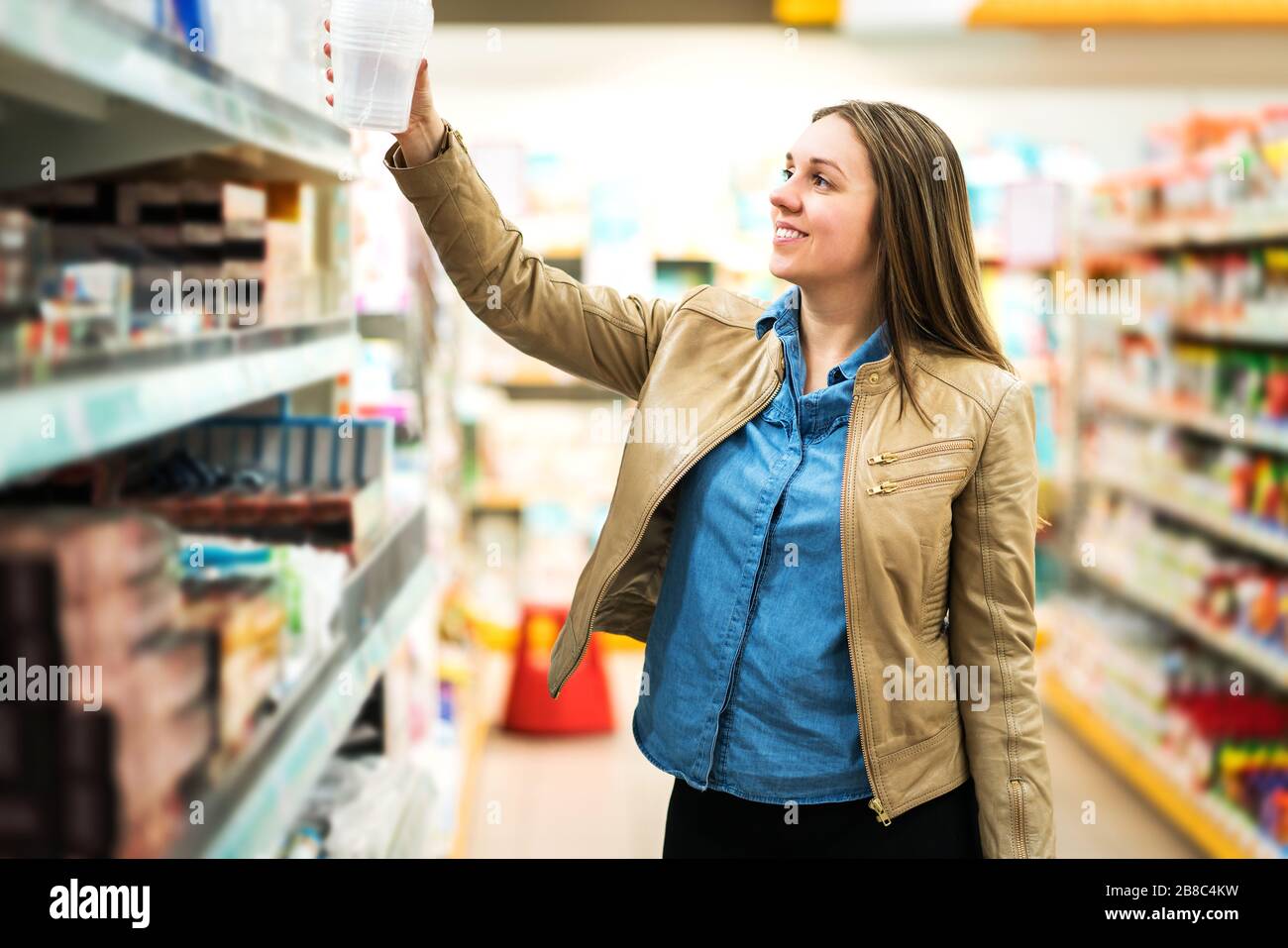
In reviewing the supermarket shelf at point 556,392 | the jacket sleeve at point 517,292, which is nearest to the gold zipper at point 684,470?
the jacket sleeve at point 517,292

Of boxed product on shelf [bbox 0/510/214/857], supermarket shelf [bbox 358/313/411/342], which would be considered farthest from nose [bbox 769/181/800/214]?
supermarket shelf [bbox 358/313/411/342]

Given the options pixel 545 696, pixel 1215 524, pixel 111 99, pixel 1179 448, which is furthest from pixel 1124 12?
pixel 111 99

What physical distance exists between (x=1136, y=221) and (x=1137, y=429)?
2.70 ft

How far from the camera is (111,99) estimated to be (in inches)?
49.6

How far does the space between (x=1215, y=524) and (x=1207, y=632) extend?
352mm

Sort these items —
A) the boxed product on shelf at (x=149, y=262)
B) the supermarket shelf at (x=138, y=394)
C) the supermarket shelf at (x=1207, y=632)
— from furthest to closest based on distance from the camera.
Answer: the supermarket shelf at (x=1207, y=632)
the boxed product on shelf at (x=149, y=262)
the supermarket shelf at (x=138, y=394)

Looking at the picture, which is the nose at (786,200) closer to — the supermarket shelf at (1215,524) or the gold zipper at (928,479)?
the gold zipper at (928,479)

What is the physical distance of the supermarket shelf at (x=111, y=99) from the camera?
34.0 inches

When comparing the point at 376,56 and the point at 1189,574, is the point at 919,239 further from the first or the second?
the point at 1189,574

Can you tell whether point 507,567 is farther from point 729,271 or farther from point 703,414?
point 703,414

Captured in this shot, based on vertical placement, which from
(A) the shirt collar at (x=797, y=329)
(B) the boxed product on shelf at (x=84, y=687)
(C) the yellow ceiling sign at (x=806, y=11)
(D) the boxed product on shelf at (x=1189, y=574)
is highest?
(C) the yellow ceiling sign at (x=806, y=11)

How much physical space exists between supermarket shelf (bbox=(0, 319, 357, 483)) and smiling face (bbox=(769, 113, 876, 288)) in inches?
24.6

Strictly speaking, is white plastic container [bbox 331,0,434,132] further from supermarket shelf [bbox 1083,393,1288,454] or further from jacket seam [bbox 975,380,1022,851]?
supermarket shelf [bbox 1083,393,1288,454]
